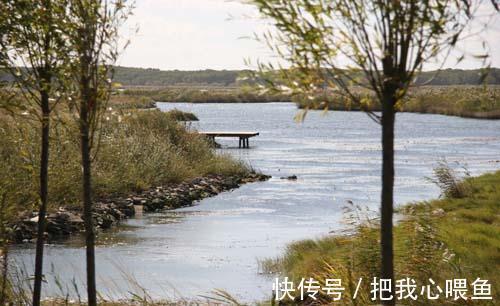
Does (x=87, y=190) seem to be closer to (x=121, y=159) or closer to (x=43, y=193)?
(x=43, y=193)

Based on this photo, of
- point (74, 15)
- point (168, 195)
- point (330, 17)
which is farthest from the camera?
point (168, 195)

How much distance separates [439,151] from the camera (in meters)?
38.4

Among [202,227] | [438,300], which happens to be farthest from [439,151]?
[438,300]

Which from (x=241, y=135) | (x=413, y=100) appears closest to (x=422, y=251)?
(x=413, y=100)

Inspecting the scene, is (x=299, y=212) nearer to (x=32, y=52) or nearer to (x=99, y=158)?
(x=99, y=158)

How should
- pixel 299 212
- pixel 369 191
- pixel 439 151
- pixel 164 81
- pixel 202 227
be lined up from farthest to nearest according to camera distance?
pixel 164 81, pixel 439 151, pixel 369 191, pixel 299 212, pixel 202 227

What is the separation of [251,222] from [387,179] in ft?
47.6

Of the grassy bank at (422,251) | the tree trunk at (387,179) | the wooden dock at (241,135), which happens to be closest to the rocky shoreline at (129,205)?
the grassy bank at (422,251)

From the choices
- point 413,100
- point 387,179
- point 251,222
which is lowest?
point 251,222

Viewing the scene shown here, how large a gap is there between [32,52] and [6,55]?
0.72ft

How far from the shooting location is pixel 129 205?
21.0m

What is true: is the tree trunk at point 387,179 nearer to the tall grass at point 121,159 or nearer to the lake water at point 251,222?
the lake water at point 251,222

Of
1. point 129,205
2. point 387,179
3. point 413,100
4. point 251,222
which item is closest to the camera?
point 387,179

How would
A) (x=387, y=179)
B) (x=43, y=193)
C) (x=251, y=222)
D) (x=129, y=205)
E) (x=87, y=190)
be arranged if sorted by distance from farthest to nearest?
(x=129, y=205), (x=251, y=222), (x=43, y=193), (x=87, y=190), (x=387, y=179)
